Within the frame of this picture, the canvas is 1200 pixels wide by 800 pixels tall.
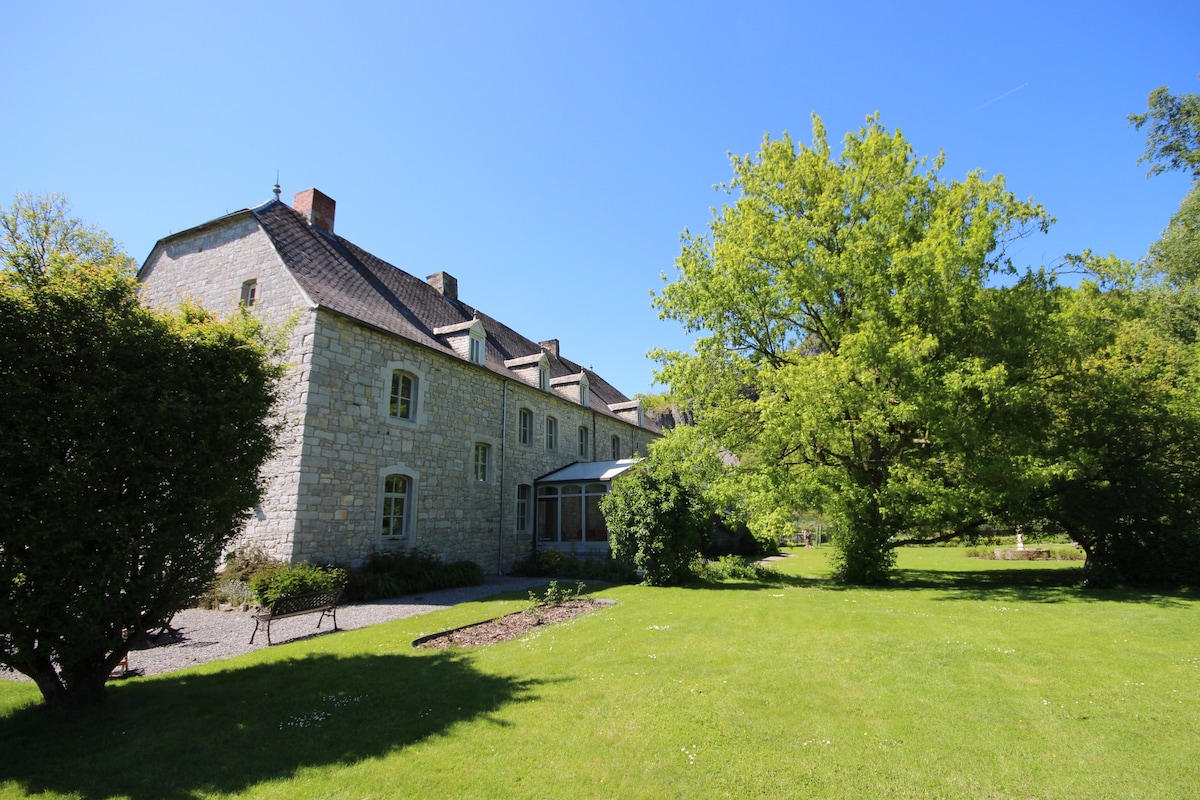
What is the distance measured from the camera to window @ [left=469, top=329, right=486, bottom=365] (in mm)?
17297

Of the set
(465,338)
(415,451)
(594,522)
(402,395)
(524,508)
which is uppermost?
(465,338)

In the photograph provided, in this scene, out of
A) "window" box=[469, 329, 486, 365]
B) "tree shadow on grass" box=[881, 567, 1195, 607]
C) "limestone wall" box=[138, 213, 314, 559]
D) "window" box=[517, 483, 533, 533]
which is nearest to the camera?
"tree shadow on grass" box=[881, 567, 1195, 607]

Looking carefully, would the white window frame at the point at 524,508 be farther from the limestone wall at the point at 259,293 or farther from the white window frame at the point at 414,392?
the limestone wall at the point at 259,293

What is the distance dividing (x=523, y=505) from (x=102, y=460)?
15103 millimetres

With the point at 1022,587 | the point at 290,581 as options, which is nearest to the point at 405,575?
the point at 290,581

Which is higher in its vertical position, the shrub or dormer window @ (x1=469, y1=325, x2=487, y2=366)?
dormer window @ (x1=469, y1=325, x2=487, y2=366)

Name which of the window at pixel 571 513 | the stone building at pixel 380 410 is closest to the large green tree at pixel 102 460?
the stone building at pixel 380 410

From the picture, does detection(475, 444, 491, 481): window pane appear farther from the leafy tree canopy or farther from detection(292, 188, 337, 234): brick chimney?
the leafy tree canopy

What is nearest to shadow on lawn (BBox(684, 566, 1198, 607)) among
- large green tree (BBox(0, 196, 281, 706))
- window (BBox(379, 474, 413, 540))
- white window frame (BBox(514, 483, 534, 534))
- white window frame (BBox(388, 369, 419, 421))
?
white window frame (BBox(514, 483, 534, 534))

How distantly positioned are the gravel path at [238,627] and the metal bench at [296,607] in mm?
263

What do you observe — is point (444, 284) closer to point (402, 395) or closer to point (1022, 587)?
point (402, 395)

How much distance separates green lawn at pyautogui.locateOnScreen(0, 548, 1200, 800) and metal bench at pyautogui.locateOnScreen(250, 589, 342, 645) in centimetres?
78

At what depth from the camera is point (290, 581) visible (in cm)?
1074

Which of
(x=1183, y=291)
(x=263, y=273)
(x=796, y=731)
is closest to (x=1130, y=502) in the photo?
(x=1183, y=291)
